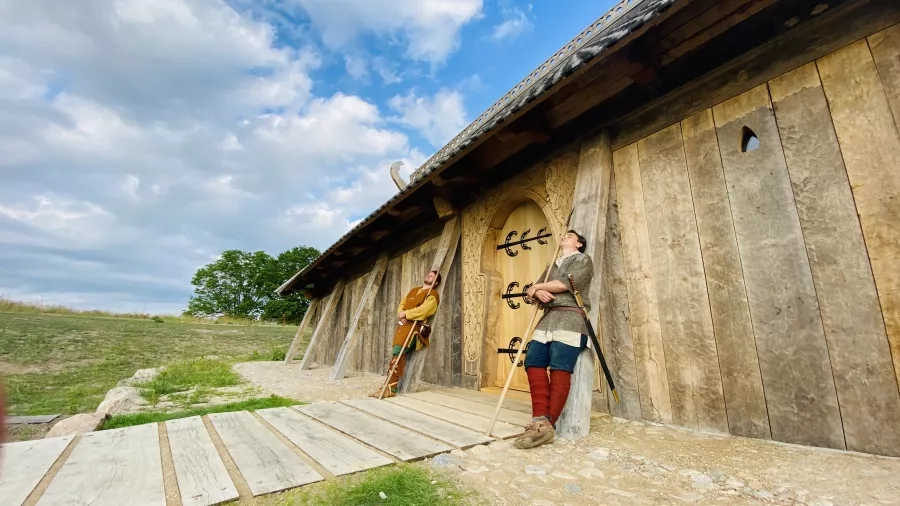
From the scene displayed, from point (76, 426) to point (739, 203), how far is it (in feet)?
18.0

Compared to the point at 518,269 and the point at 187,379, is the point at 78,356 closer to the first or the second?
the point at 187,379

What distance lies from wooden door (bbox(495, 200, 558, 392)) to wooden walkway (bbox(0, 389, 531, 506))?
116 cm

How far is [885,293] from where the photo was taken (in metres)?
2.10

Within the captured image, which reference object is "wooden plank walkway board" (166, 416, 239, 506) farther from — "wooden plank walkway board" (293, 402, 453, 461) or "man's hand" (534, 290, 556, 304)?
"man's hand" (534, 290, 556, 304)

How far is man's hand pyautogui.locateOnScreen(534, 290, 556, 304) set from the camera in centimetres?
288

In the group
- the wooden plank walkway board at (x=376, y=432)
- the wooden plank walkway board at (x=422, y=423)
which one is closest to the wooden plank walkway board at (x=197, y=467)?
the wooden plank walkway board at (x=376, y=432)

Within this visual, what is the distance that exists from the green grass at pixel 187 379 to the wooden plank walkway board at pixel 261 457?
2582 mm

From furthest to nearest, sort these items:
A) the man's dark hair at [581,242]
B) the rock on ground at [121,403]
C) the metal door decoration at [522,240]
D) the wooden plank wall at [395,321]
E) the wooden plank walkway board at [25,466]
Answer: the wooden plank wall at [395,321]
the metal door decoration at [522,240]
the rock on ground at [121,403]
the man's dark hair at [581,242]
the wooden plank walkway board at [25,466]

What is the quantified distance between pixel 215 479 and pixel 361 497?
2.73ft

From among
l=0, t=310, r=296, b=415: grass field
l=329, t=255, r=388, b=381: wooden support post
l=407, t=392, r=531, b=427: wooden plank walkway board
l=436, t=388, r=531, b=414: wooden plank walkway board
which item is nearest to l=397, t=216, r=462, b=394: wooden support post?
l=407, t=392, r=531, b=427: wooden plank walkway board

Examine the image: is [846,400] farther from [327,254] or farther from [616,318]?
[327,254]

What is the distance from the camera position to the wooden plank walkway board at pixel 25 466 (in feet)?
6.10

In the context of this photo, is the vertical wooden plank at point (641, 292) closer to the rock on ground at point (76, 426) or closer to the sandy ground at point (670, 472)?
the sandy ground at point (670, 472)

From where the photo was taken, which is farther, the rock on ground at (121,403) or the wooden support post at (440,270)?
the wooden support post at (440,270)
